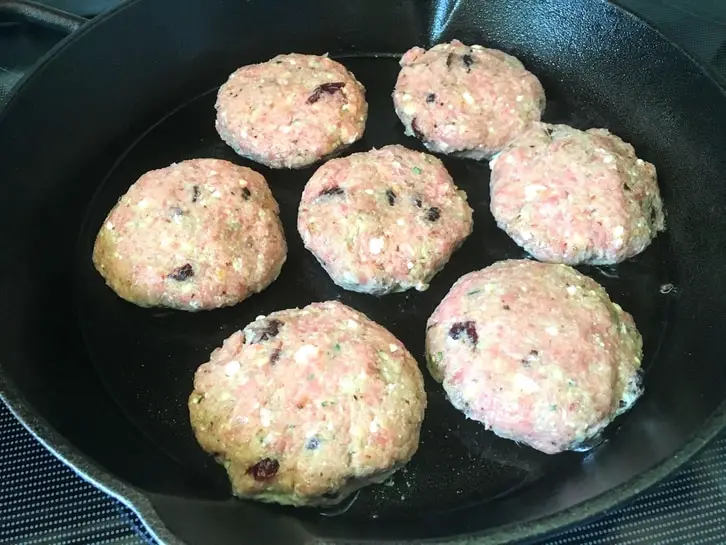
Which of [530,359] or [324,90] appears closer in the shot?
[530,359]

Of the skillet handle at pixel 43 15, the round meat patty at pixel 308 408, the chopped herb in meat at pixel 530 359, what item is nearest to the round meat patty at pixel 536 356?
the chopped herb in meat at pixel 530 359

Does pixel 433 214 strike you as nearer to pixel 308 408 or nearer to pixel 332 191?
pixel 332 191

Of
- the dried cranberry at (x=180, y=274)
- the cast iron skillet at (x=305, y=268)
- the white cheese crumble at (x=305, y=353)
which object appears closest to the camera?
the cast iron skillet at (x=305, y=268)

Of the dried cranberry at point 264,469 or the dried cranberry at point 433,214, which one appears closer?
the dried cranberry at point 264,469

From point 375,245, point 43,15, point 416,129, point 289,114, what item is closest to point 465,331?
point 375,245

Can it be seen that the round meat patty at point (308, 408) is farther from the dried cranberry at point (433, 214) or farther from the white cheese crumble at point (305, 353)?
the dried cranberry at point (433, 214)

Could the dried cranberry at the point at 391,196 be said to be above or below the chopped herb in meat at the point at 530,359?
below

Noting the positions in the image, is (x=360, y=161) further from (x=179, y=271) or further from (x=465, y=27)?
(x=465, y=27)
